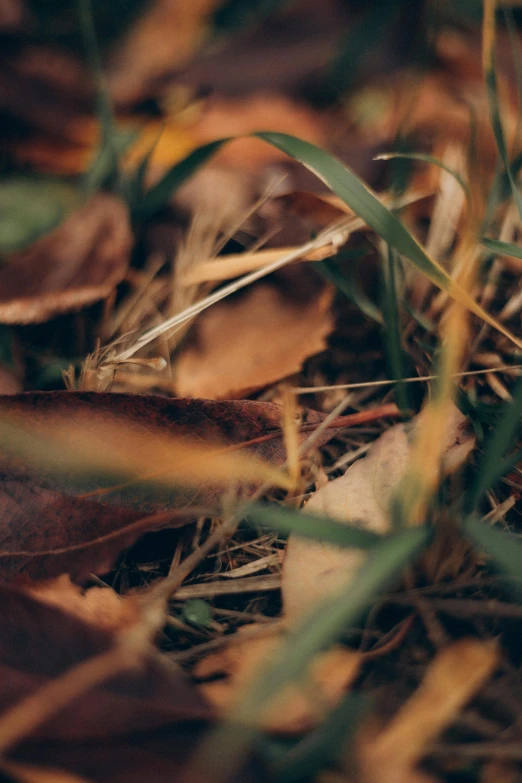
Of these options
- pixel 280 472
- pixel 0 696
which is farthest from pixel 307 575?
pixel 0 696

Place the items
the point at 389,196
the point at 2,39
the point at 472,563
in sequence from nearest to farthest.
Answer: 1. the point at 472,563
2. the point at 389,196
3. the point at 2,39

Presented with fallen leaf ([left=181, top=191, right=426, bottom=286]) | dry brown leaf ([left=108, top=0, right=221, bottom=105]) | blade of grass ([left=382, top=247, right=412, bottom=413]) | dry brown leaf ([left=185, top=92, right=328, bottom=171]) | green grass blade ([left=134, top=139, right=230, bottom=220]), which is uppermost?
dry brown leaf ([left=108, top=0, right=221, bottom=105])

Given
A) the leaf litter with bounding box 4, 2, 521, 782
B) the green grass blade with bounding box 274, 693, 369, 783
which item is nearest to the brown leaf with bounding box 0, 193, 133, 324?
the leaf litter with bounding box 4, 2, 521, 782

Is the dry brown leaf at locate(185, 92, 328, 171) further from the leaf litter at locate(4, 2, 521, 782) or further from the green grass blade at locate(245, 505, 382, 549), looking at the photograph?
the green grass blade at locate(245, 505, 382, 549)

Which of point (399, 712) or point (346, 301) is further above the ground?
point (346, 301)

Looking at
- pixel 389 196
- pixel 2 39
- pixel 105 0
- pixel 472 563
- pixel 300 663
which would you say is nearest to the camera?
pixel 300 663

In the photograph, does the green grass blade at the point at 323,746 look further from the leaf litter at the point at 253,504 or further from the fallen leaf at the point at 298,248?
the fallen leaf at the point at 298,248

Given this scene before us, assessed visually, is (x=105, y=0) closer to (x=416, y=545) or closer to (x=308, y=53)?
(x=308, y=53)

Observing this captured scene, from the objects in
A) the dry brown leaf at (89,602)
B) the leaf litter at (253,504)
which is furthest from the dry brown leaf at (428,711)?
the dry brown leaf at (89,602)
